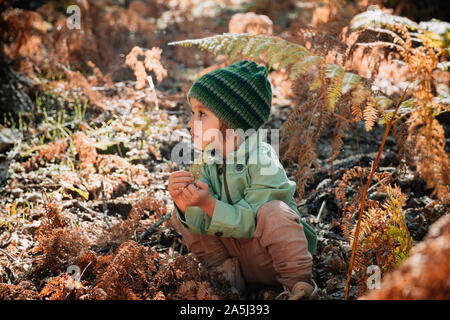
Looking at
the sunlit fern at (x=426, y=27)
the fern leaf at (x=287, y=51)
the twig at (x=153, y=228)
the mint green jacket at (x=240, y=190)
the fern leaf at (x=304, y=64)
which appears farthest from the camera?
the twig at (x=153, y=228)

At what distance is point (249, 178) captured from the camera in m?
2.72

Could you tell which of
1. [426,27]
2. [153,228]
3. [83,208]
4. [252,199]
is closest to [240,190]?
[252,199]

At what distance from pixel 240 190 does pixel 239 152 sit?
262 millimetres


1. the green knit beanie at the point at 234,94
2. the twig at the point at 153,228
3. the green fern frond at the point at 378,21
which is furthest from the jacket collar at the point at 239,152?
the green fern frond at the point at 378,21

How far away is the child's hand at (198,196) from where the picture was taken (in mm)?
2473

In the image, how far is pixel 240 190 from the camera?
276 cm

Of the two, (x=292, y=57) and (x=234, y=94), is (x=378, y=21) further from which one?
(x=234, y=94)

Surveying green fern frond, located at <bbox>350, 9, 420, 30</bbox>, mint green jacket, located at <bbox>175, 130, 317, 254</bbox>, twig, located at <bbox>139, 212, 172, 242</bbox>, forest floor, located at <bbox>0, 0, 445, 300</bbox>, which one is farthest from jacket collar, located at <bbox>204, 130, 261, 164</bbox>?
green fern frond, located at <bbox>350, 9, 420, 30</bbox>

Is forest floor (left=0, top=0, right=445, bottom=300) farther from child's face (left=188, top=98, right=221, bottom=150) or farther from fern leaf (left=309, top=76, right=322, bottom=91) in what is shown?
fern leaf (left=309, top=76, right=322, bottom=91)

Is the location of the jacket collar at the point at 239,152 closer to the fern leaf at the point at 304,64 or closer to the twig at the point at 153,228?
the twig at the point at 153,228

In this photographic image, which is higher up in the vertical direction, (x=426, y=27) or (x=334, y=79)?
(x=426, y=27)
